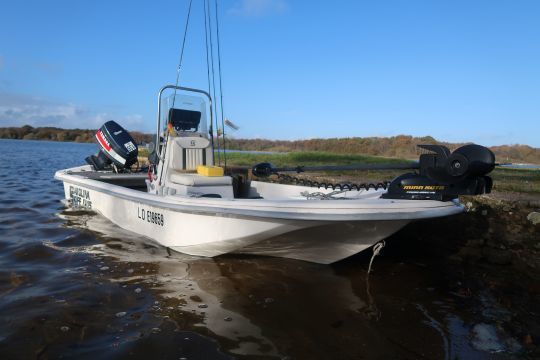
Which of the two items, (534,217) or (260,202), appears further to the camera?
(534,217)

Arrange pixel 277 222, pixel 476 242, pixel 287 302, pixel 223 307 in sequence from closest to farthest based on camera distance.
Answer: pixel 223 307
pixel 287 302
pixel 277 222
pixel 476 242

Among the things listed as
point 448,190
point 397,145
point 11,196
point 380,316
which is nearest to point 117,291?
point 380,316

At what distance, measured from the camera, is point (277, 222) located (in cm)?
428

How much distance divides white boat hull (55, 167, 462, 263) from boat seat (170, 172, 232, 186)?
17.6 inches

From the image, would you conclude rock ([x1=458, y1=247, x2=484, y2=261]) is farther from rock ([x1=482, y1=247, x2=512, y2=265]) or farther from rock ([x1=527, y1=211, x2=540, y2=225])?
rock ([x1=527, y1=211, x2=540, y2=225])

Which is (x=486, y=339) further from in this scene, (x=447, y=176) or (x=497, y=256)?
(x=497, y=256)

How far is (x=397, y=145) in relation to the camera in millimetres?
35500

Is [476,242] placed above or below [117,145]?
below

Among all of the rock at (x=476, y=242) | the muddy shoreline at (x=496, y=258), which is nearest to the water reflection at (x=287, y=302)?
the muddy shoreline at (x=496, y=258)

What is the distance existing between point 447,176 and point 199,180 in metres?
3.11

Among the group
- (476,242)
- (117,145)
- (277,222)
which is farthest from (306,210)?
(117,145)

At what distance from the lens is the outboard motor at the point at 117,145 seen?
8188 mm

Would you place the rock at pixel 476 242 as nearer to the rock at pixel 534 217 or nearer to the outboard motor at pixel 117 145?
the rock at pixel 534 217

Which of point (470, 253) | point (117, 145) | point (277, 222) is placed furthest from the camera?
point (117, 145)
